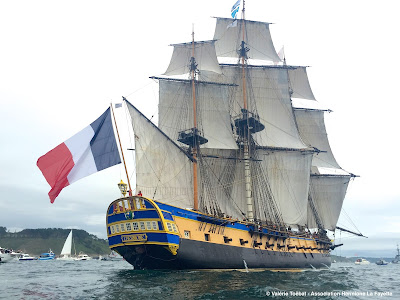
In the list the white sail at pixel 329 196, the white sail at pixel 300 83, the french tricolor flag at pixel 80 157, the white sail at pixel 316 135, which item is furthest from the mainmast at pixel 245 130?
the french tricolor flag at pixel 80 157

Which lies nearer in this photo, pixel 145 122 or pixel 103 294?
pixel 103 294

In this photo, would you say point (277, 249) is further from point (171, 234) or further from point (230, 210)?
point (171, 234)

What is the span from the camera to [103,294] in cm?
2188

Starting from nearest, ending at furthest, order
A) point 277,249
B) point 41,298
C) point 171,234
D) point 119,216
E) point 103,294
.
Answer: point 41,298
point 103,294
point 171,234
point 119,216
point 277,249

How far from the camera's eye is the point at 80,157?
26.6m

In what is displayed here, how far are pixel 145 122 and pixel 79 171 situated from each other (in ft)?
50.0

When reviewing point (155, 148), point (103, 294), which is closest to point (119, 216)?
point (155, 148)

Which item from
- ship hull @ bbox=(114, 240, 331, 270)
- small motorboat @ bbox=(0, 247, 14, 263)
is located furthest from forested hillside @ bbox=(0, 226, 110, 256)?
ship hull @ bbox=(114, 240, 331, 270)

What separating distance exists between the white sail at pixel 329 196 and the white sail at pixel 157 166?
119 ft

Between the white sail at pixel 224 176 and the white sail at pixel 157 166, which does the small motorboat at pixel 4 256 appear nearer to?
the white sail at pixel 224 176

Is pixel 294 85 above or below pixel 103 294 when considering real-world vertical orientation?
above

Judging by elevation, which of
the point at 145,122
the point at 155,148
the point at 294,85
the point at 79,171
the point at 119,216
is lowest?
the point at 119,216

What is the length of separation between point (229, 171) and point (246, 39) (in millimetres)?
25442

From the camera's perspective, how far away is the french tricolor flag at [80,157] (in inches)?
999
